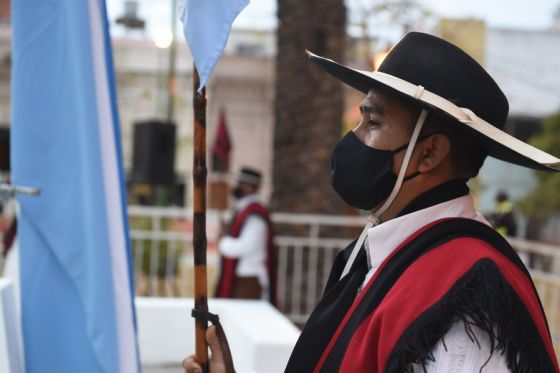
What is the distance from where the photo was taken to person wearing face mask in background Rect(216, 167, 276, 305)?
681 centimetres

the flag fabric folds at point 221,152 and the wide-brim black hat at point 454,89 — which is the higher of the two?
the wide-brim black hat at point 454,89

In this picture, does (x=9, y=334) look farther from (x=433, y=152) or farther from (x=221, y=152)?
(x=221, y=152)

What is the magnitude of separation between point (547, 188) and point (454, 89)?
51.9 feet

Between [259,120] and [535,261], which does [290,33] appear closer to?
[535,261]

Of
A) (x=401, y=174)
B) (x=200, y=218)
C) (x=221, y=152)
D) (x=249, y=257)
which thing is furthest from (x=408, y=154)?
(x=221, y=152)

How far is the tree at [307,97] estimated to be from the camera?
26.1 ft

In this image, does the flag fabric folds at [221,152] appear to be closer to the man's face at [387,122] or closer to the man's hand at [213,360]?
the man's hand at [213,360]

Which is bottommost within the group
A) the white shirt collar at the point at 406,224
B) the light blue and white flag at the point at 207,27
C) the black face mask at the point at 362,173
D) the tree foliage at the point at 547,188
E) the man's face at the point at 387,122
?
the tree foliage at the point at 547,188

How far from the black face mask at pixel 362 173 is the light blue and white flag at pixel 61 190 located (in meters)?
1.04

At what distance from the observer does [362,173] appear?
73.4 inches

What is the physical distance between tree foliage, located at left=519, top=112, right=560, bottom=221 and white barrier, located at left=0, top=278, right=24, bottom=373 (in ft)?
47.8

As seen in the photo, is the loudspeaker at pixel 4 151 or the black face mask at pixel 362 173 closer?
the black face mask at pixel 362 173

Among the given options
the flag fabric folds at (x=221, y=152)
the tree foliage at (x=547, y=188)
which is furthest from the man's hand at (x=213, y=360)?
the tree foliage at (x=547, y=188)

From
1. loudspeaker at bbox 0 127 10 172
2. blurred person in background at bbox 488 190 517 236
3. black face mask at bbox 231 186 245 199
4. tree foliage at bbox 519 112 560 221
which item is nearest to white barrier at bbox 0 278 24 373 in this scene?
black face mask at bbox 231 186 245 199
